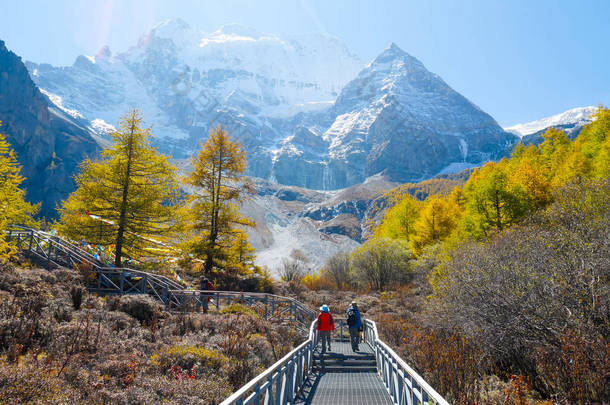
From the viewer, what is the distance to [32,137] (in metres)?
138

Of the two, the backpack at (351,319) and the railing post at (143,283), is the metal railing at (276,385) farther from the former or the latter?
the railing post at (143,283)

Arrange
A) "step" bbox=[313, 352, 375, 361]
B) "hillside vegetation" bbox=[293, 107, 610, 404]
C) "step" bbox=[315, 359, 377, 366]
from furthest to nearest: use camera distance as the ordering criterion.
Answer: "step" bbox=[313, 352, 375, 361] → "step" bbox=[315, 359, 377, 366] → "hillside vegetation" bbox=[293, 107, 610, 404]

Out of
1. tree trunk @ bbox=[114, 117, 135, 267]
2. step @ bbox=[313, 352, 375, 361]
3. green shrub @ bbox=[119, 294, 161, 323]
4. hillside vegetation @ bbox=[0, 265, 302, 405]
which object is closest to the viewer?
hillside vegetation @ bbox=[0, 265, 302, 405]

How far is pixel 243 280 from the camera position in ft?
74.1

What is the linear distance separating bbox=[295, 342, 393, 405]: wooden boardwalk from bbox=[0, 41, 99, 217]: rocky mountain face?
14523 cm

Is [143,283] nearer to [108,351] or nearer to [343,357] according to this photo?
[108,351]

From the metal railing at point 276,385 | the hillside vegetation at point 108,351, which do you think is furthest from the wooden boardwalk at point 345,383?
the hillside vegetation at point 108,351

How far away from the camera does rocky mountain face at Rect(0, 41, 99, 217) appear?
130875mm

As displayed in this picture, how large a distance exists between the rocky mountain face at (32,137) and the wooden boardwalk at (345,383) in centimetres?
14523

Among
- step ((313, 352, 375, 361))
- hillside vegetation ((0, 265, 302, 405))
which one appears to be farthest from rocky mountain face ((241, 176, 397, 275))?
hillside vegetation ((0, 265, 302, 405))

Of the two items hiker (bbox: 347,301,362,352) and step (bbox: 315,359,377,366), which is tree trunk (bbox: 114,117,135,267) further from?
hiker (bbox: 347,301,362,352)

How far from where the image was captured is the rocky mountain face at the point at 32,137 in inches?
5153

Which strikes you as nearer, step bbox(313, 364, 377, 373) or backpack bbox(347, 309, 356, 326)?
step bbox(313, 364, 377, 373)

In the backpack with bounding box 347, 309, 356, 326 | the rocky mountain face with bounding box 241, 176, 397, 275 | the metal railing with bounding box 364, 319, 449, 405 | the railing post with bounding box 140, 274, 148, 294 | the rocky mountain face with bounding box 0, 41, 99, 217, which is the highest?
the rocky mountain face with bounding box 0, 41, 99, 217
